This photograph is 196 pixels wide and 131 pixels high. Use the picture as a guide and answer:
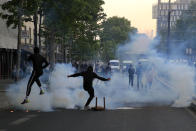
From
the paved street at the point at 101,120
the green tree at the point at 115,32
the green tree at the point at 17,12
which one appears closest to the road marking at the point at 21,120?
the paved street at the point at 101,120

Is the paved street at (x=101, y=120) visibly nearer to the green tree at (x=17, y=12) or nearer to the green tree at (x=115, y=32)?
the green tree at (x=17, y=12)

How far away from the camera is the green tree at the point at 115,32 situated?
113875 millimetres

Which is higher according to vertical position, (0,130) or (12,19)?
(12,19)

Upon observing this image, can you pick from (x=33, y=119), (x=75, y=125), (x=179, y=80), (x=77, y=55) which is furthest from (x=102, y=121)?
(x=77, y=55)

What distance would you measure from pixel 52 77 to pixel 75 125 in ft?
19.9

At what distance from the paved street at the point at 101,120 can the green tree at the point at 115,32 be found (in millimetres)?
93560

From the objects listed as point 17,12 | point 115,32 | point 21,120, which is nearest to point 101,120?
point 21,120

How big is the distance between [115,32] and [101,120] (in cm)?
13545

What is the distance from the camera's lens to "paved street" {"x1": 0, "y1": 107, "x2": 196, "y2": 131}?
991 cm

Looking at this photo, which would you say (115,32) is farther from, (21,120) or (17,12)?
(21,120)

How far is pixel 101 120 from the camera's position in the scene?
11.3 metres

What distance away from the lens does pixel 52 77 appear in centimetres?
1625

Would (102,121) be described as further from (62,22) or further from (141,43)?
(141,43)

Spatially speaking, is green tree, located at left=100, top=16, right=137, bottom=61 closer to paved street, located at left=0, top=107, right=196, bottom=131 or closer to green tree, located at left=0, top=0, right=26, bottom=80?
green tree, located at left=0, top=0, right=26, bottom=80
